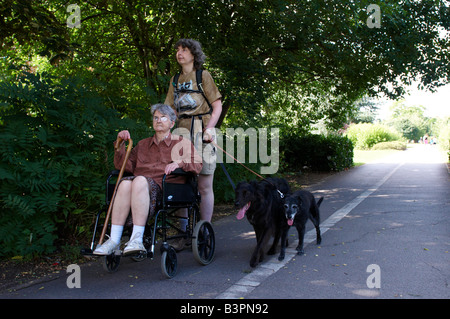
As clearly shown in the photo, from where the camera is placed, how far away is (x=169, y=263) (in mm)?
4031

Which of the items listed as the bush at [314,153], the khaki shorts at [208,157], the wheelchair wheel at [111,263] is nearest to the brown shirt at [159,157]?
the khaki shorts at [208,157]

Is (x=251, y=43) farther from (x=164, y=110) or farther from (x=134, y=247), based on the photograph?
(x=134, y=247)

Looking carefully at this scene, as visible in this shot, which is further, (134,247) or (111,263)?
(111,263)

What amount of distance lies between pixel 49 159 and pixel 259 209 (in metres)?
2.42

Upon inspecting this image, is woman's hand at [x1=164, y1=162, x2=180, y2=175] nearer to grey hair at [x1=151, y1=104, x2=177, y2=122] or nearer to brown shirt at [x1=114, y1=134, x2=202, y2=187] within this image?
brown shirt at [x1=114, y1=134, x2=202, y2=187]

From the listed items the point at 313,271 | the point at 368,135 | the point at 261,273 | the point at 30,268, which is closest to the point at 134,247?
the point at 261,273

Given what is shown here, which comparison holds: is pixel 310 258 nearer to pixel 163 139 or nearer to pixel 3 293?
pixel 163 139

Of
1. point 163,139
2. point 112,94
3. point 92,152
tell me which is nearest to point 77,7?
point 112,94

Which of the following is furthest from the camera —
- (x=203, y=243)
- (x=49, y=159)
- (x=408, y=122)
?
(x=408, y=122)

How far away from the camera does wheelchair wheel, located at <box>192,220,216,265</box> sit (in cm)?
434

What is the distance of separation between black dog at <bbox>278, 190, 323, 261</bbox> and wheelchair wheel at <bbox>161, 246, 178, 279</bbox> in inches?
49.8

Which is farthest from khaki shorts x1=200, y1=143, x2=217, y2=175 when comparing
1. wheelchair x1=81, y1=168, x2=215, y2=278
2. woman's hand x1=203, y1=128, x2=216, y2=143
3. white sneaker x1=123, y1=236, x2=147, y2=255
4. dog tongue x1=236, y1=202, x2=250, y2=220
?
white sneaker x1=123, y1=236, x2=147, y2=255
